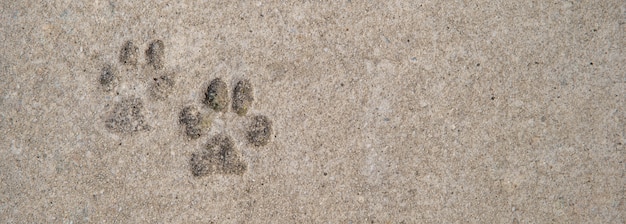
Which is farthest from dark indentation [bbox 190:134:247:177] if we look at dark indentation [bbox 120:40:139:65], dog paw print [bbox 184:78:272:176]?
dark indentation [bbox 120:40:139:65]

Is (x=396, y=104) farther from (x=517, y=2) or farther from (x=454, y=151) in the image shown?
(x=517, y=2)

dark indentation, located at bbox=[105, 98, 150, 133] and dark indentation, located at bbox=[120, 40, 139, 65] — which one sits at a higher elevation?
dark indentation, located at bbox=[120, 40, 139, 65]

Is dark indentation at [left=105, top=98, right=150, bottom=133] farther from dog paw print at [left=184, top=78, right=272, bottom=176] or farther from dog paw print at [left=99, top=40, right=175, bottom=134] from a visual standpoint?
dog paw print at [left=184, top=78, right=272, bottom=176]

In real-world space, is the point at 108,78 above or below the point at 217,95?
above

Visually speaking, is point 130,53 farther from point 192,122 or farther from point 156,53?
point 192,122

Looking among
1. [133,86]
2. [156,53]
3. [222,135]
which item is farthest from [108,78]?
[222,135]

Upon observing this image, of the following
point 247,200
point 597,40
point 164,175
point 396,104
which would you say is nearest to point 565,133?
point 597,40

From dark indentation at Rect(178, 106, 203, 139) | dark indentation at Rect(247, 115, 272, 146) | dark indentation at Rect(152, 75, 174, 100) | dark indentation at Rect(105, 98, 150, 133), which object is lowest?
dark indentation at Rect(247, 115, 272, 146)
